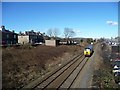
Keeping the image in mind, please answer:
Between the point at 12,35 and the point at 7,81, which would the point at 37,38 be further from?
the point at 7,81

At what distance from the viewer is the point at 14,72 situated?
24.2m

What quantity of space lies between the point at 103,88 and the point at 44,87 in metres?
5.24

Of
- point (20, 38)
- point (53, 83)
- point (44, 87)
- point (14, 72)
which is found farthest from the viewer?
point (20, 38)

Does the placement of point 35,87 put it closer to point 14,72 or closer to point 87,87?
point 87,87

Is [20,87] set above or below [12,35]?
below

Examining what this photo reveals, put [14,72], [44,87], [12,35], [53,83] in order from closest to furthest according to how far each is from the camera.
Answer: [44,87] < [53,83] < [14,72] < [12,35]

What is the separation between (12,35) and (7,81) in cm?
6164

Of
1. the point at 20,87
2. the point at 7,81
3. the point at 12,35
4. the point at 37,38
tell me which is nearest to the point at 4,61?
the point at 7,81

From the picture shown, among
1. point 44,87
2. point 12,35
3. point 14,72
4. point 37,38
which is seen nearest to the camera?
point 44,87

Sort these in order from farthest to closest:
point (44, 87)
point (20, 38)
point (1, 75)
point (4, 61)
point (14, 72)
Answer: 1. point (20, 38)
2. point (4, 61)
3. point (14, 72)
4. point (1, 75)
5. point (44, 87)

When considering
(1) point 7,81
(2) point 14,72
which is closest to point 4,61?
(2) point 14,72

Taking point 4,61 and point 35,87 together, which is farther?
point 4,61

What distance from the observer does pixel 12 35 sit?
261 ft

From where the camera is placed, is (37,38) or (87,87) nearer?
(87,87)
